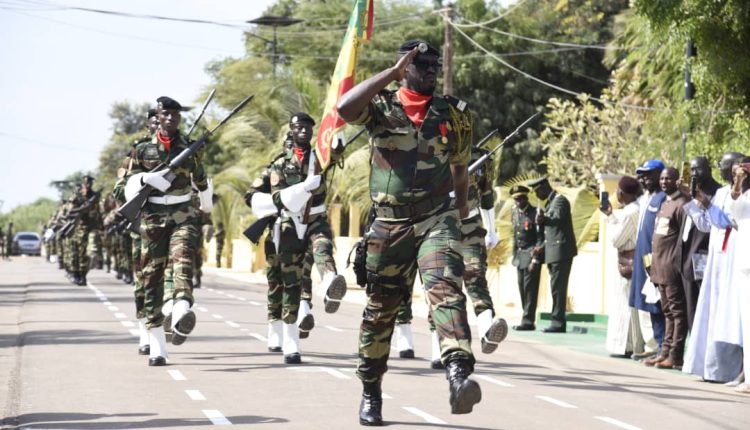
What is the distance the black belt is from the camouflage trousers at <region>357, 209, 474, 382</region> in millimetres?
55

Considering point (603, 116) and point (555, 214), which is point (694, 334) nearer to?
point (555, 214)

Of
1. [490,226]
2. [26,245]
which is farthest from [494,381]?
[26,245]

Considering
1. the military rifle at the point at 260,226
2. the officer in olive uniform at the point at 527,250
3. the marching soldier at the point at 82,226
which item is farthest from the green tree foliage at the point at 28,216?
the military rifle at the point at 260,226

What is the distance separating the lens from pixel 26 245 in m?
80.0

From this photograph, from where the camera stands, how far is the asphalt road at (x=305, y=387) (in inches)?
355

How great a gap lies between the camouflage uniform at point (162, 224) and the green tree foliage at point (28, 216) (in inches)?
5144

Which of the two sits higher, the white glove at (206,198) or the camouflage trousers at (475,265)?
the white glove at (206,198)

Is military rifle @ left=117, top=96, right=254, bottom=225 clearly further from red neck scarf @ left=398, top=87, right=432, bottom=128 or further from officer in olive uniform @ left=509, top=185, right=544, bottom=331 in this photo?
officer in olive uniform @ left=509, top=185, right=544, bottom=331

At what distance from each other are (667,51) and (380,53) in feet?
74.2

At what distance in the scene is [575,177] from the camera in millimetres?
32906

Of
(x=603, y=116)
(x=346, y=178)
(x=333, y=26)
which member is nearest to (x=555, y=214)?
(x=603, y=116)

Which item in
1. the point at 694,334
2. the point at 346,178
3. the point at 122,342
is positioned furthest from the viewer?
the point at 346,178

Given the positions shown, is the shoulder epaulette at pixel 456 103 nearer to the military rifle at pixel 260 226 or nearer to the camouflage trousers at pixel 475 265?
the camouflage trousers at pixel 475 265

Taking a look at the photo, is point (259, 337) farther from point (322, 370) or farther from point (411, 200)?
point (411, 200)
